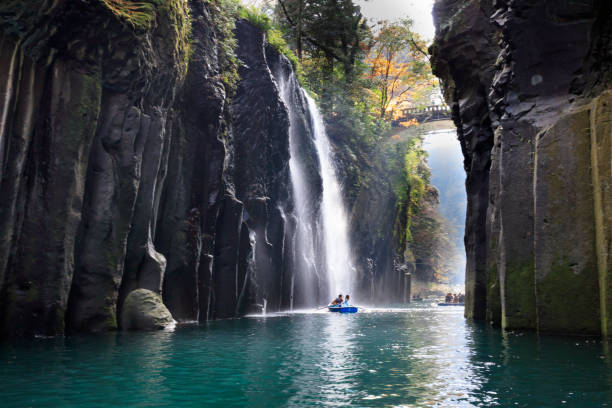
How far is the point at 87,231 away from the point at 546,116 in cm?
1174

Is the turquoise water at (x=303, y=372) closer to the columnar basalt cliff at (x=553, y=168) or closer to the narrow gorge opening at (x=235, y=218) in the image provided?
the narrow gorge opening at (x=235, y=218)

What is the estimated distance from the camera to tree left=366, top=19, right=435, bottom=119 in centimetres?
4522

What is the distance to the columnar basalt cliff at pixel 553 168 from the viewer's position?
38.8 ft

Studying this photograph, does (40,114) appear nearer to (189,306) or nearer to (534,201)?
(189,306)

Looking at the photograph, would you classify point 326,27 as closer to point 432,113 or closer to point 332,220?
point 332,220

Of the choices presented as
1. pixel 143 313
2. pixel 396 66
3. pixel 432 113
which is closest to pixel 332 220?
pixel 396 66

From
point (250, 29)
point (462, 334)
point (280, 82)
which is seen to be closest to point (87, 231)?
point (462, 334)

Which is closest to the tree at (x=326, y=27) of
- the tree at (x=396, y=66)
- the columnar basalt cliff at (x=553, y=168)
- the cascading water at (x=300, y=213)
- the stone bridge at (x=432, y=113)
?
the tree at (x=396, y=66)

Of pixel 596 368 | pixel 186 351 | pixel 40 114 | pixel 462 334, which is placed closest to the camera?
pixel 596 368

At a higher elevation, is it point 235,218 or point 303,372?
point 235,218

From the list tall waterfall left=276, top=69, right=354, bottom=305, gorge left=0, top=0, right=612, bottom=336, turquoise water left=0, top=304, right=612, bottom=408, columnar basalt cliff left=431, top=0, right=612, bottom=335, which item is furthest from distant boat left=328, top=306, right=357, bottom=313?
turquoise water left=0, top=304, right=612, bottom=408

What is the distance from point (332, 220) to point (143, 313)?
824 inches

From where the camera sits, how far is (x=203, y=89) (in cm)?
1967

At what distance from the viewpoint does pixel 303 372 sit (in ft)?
27.0
